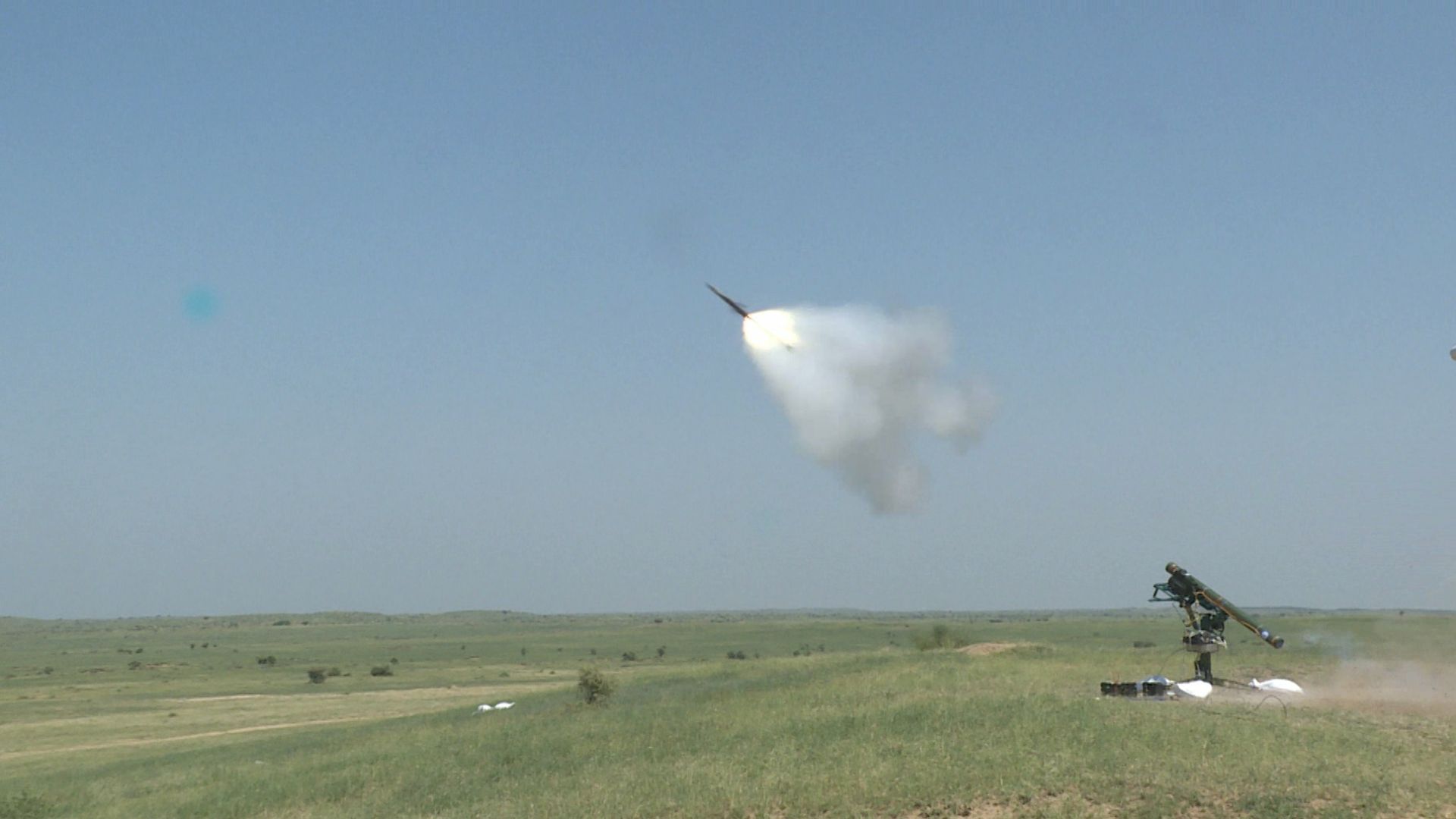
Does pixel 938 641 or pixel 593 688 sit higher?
pixel 938 641

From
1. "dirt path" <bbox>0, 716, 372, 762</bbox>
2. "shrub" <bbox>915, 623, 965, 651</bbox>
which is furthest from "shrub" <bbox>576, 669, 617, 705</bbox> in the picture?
"dirt path" <bbox>0, 716, 372, 762</bbox>

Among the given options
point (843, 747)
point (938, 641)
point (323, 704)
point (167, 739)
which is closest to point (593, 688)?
point (843, 747)

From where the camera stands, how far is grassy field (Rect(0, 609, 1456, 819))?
1966cm

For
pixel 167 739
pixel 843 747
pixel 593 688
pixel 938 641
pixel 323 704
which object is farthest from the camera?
pixel 323 704

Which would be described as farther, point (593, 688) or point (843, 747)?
point (593, 688)

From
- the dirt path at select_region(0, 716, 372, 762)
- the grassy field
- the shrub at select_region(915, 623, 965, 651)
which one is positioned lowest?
the dirt path at select_region(0, 716, 372, 762)

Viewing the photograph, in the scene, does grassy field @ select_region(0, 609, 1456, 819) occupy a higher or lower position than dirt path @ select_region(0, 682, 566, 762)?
higher

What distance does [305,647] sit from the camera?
150m

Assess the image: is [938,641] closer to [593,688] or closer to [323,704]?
[593,688]

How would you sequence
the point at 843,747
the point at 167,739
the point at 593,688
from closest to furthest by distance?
the point at 843,747 < the point at 593,688 < the point at 167,739

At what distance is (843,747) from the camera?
2473 centimetres

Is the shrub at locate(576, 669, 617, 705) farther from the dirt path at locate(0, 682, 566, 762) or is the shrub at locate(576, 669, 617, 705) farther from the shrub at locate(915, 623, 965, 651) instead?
the shrub at locate(915, 623, 965, 651)

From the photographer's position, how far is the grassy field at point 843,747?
19656 millimetres

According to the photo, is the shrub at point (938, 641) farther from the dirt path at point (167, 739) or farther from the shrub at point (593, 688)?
the dirt path at point (167, 739)
